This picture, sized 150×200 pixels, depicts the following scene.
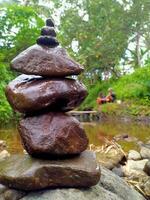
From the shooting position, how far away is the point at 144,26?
33.2m

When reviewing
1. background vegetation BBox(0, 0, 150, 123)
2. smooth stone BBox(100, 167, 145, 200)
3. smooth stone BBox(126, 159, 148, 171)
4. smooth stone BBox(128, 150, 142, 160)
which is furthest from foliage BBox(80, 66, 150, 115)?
smooth stone BBox(100, 167, 145, 200)

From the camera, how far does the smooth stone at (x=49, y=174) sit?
4.51m

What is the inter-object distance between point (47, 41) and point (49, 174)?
1.38 meters

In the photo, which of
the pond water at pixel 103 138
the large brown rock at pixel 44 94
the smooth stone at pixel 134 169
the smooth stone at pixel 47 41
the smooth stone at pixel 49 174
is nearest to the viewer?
the smooth stone at pixel 49 174

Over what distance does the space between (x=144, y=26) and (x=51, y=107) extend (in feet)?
96.8

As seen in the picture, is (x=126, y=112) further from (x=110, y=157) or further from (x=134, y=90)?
(x=110, y=157)

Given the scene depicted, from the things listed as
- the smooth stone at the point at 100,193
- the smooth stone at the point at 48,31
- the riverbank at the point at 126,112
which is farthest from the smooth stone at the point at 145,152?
the riverbank at the point at 126,112

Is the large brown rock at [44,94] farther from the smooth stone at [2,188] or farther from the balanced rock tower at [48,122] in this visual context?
the smooth stone at [2,188]

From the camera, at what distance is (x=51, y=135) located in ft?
15.2

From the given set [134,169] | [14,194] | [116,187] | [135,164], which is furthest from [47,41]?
[135,164]

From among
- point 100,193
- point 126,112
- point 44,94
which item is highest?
point 44,94

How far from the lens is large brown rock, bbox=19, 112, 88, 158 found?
4.60m

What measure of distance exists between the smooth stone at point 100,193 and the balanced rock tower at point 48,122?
0.08m

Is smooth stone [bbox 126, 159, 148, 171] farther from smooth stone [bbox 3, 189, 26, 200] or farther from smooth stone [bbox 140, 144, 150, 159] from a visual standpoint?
smooth stone [bbox 3, 189, 26, 200]
